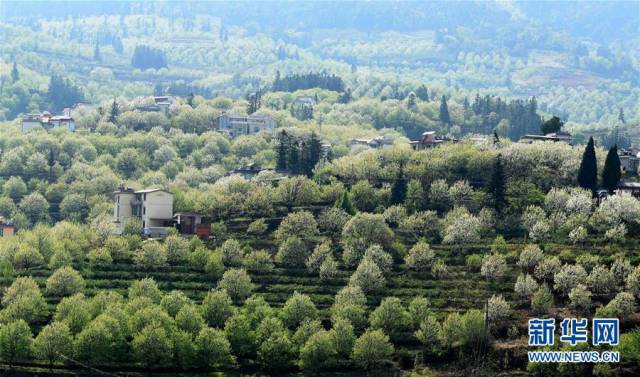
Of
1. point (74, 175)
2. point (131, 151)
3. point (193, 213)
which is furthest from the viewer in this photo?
point (131, 151)

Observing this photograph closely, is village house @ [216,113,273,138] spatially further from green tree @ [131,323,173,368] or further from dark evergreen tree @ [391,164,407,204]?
green tree @ [131,323,173,368]

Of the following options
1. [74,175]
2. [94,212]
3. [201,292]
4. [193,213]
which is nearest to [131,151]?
[74,175]

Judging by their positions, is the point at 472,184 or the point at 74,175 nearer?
the point at 472,184

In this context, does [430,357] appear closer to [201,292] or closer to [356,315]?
[356,315]

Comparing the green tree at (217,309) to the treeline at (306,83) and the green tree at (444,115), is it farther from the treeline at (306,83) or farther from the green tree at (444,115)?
the treeline at (306,83)

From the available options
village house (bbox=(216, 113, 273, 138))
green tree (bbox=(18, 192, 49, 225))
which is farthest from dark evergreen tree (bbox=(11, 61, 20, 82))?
green tree (bbox=(18, 192, 49, 225))

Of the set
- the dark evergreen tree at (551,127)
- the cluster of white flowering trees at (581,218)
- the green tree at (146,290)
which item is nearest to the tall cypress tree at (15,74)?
the dark evergreen tree at (551,127)
